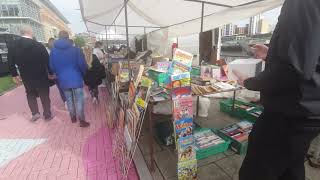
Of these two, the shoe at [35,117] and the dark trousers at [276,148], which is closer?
the dark trousers at [276,148]

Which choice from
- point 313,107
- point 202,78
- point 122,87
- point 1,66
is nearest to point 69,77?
point 122,87

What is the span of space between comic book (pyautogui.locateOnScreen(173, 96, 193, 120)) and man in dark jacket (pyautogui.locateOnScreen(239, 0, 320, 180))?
0.80 meters

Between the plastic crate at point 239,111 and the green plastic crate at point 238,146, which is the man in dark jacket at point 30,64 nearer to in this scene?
the green plastic crate at point 238,146

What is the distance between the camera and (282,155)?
1.20 m

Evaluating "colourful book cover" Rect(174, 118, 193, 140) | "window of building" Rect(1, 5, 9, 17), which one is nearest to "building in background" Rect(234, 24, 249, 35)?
"colourful book cover" Rect(174, 118, 193, 140)

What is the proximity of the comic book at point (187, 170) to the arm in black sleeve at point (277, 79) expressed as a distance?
126cm

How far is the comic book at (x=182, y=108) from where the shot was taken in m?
2.00

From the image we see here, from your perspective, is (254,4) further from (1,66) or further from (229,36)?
(1,66)

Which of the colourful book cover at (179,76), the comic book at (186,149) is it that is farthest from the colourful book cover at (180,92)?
the comic book at (186,149)

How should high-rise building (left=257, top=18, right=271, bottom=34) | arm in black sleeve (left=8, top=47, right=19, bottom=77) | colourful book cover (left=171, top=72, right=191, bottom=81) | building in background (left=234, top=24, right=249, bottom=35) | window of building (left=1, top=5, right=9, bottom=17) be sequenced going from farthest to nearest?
window of building (left=1, top=5, right=9, bottom=17) → building in background (left=234, top=24, right=249, bottom=35) → high-rise building (left=257, top=18, right=271, bottom=34) → arm in black sleeve (left=8, top=47, right=19, bottom=77) → colourful book cover (left=171, top=72, right=191, bottom=81)

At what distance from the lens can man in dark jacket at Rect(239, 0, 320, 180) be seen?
95 cm

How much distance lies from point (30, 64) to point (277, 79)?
13.7 feet

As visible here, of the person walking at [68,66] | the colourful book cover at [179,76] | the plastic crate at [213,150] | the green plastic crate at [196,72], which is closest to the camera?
the colourful book cover at [179,76]

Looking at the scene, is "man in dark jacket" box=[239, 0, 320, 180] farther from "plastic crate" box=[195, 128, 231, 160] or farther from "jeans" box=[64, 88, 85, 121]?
"jeans" box=[64, 88, 85, 121]
